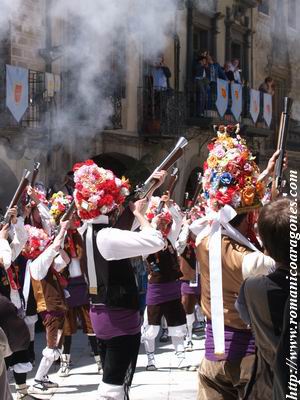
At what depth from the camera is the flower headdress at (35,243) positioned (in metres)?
7.48

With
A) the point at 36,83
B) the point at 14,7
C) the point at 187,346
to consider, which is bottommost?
the point at 187,346

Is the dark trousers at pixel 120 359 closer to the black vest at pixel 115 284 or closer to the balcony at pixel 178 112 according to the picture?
the black vest at pixel 115 284

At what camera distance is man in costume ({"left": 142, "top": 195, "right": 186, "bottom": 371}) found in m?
7.92

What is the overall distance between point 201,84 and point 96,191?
42.8 ft

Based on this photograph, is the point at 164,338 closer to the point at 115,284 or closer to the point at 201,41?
the point at 115,284

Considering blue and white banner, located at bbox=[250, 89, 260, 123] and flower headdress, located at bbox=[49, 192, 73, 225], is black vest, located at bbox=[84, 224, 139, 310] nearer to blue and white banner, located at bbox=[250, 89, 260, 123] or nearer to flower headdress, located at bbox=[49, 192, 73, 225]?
flower headdress, located at bbox=[49, 192, 73, 225]

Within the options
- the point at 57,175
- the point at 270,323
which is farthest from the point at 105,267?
the point at 57,175

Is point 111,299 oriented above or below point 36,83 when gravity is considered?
below

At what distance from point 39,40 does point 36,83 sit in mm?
836

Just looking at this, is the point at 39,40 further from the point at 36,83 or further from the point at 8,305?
the point at 8,305

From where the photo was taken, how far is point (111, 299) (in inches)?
198

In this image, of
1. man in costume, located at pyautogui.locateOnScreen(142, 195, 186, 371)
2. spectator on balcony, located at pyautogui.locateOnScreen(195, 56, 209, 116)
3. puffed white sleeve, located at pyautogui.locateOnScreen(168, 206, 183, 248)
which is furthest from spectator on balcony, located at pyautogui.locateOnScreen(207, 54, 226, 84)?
puffed white sleeve, located at pyautogui.locateOnScreen(168, 206, 183, 248)

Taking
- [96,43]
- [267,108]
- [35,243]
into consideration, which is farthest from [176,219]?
[267,108]

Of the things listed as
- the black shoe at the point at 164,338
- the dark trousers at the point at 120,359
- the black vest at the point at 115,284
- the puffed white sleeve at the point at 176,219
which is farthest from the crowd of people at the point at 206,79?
the dark trousers at the point at 120,359
